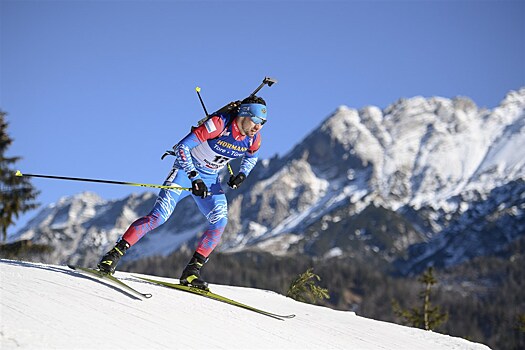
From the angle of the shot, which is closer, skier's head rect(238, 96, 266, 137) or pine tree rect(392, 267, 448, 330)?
skier's head rect(238, 96, 266, 137)

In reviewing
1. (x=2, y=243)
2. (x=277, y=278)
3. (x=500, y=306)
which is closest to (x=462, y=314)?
(x=500, y=306)

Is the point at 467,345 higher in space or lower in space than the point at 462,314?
lower

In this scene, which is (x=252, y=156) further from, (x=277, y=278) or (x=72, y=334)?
(x=277, y=278)

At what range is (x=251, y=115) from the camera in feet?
35.7

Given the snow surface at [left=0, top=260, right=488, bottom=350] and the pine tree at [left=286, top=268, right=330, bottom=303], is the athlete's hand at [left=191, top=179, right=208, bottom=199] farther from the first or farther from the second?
the pine tree at [left=286, top=268, right=330, bottom=303]

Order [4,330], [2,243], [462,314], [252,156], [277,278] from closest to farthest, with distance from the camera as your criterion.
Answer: [4,330], [252,156], [2,243], [462,314], [277,278]

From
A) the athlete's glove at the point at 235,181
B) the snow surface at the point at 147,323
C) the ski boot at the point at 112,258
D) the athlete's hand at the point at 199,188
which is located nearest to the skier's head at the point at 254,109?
the athlete's glove at the point at 235,181

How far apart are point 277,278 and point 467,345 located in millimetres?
186945

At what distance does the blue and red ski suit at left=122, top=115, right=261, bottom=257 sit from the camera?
35.0 ft

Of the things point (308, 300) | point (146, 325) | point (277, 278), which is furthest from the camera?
point (277, 278)

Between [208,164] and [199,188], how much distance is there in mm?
868

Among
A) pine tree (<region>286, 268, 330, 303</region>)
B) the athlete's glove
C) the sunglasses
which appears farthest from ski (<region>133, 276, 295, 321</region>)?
pine tree (<region>286, 268, 330, 303</region>)

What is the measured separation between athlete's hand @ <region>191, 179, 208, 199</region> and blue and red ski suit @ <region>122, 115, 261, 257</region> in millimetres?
199

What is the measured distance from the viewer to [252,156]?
11680mm
